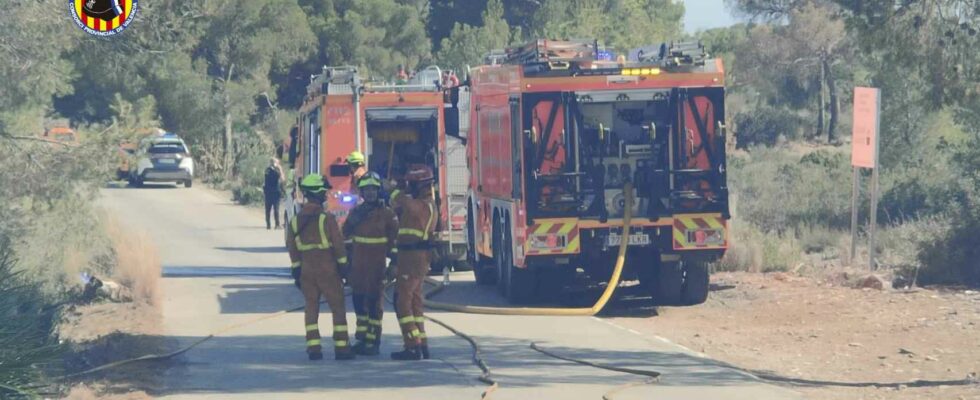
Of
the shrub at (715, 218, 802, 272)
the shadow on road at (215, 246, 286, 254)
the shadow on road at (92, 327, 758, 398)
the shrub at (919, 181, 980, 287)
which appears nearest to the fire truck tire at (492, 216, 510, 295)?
the shrub at (715, 218, 802, 272)

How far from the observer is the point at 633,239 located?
1689 centimetres

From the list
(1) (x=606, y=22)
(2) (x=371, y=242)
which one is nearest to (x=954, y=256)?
(2) (x=371, y=242)

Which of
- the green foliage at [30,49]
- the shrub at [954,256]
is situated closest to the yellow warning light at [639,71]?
the shrub at [954,256]

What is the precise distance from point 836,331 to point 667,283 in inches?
115

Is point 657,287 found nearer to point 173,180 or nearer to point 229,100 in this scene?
point 173,180

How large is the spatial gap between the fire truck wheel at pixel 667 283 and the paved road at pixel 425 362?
125 centimetres

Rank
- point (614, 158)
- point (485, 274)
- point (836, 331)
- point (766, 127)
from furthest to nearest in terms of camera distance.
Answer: point (766, 127) < point (485, 274) < point (614, 158) < point (836, 331)

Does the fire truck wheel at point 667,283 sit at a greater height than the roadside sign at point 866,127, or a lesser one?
lesser

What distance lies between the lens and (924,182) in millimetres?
27922

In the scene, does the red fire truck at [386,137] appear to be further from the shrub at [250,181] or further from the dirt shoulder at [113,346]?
the shrub at [250,181]

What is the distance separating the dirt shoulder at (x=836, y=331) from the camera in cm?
1238

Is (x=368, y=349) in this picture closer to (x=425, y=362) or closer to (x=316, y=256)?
(x=425, y=362)

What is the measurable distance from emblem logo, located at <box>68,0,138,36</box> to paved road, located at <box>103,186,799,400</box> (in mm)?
3537

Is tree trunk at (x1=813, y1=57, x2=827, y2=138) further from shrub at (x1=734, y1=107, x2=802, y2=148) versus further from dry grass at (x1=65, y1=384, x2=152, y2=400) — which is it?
dry grass at (x1=65, y1=384, x2=152, y2=400)
